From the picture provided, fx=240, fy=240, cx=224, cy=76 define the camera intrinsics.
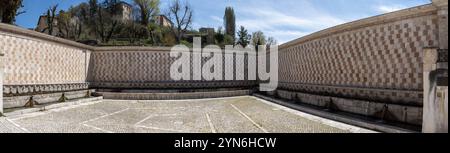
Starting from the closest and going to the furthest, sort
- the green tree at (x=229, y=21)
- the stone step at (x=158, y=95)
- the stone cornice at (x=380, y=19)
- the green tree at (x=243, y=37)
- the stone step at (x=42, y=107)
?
1. the stone cornice at (x=380, y=19)
2. the stone step at (x=42, y=107)
3. the stone step at (x=158, y=95)
4. the green tree at (x=243, y=37)
5. the green tree at (x=229, y=21)

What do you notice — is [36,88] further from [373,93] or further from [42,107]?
[373,93]

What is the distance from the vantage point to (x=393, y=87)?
633 centimetres

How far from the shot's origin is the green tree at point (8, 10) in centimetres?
1767

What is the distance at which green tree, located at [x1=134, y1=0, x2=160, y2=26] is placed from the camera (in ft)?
103

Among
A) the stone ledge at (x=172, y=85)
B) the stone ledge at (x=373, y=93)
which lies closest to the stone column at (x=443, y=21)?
the stone ledge at (x=373, y=93)

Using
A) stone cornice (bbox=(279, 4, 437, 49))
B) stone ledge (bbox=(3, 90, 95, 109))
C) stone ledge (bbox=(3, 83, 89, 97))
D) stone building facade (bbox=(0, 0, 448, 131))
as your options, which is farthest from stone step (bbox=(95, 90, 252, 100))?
stone cornice (bbox=(279, 4, 437, 49))

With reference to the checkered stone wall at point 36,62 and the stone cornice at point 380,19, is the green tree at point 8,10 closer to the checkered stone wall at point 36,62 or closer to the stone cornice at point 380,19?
the checkered stone wall at point 36,62

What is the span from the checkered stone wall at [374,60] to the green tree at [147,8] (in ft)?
86.0

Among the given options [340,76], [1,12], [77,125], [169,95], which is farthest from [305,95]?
[1,12]

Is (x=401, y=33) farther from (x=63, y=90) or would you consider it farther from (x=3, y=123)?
(x=63, y=90)

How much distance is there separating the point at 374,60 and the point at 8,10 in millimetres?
23828

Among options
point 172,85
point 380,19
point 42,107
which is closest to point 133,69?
point 172,85

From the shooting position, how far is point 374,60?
6867mm

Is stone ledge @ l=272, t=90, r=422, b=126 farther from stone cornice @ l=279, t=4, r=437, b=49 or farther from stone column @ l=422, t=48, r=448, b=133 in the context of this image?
stone cornice @ l=279, t=4, r=437, b=49
